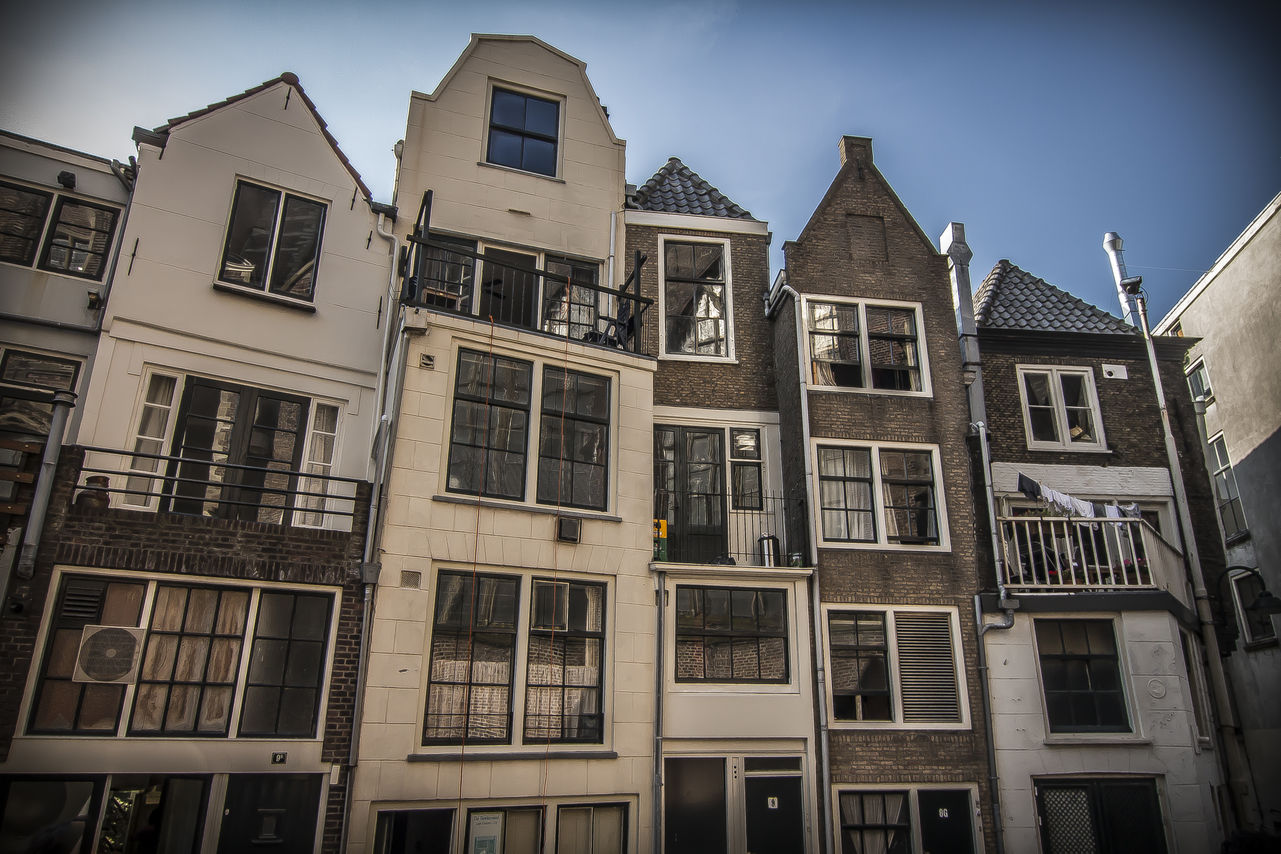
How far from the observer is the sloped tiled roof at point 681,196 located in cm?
1833

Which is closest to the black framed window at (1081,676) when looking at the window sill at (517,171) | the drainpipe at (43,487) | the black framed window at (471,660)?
the black framed window at (471,660)

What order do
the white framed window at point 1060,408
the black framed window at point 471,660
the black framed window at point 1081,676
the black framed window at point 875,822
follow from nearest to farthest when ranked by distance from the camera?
the black framed window at point 471,660, the black framed window at point 875,822, the black framed window at point 1081,676, the white framed window at point 1060,408

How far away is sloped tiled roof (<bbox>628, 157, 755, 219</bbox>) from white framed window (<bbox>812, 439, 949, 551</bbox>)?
5.82 metres

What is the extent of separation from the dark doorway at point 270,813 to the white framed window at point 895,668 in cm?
788

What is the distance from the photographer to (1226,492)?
906 inches

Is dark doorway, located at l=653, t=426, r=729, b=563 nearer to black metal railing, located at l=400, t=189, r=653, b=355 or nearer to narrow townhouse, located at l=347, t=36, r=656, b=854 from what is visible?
narrow townhouse, located at l=347, t=36, r=656, b=854

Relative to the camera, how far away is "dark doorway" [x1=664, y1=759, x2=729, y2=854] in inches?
512

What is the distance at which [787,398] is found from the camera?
16.5m

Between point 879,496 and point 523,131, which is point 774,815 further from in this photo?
point 523,131

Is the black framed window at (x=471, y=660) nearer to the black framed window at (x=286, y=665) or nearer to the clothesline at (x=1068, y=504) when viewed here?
the black framed window at (x=286, y=665)

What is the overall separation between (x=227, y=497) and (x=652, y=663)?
6910 mm

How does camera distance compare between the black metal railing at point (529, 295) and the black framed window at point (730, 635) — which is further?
the black metal railing at point (529, 295)

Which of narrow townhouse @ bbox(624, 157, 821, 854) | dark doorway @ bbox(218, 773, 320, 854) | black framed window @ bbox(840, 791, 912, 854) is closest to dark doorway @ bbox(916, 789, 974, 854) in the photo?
black framed window @ bbox(840, 791, 912, 854)

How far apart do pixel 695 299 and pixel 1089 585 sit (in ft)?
29.1
